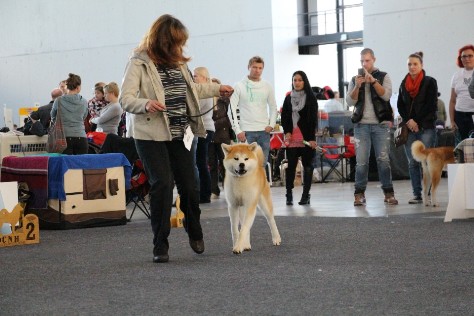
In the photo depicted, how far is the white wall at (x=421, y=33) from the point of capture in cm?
1664

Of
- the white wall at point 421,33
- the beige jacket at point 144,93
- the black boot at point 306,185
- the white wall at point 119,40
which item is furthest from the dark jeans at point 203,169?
the white wall at point 119,40

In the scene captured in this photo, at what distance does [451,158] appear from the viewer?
9.30 m

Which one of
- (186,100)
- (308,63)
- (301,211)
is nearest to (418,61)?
(301,211)

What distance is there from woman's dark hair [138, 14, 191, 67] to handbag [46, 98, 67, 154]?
379 cm

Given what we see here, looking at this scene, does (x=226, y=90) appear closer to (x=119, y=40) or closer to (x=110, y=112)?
(x=110, y=112)

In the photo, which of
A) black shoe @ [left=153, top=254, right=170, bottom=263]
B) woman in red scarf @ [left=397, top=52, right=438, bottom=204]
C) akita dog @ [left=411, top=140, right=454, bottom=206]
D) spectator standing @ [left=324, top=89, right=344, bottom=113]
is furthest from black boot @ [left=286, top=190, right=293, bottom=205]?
spectator standing @ [left=324, top=89, right=344, bottom=113]

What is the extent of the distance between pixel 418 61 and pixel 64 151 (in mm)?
3584

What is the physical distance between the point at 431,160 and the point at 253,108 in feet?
5.83

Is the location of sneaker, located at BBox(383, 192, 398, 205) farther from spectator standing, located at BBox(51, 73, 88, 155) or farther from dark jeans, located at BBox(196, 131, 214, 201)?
spectator standing, located at BBox(51, 73, 88, 155)

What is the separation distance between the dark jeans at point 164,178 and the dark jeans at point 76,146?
3.83 metres

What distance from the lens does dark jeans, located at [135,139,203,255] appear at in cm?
566

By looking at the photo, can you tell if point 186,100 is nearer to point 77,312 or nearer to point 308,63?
point 77,312

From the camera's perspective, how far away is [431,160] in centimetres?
920

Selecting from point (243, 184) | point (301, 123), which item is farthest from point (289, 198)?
point (243, 184)
